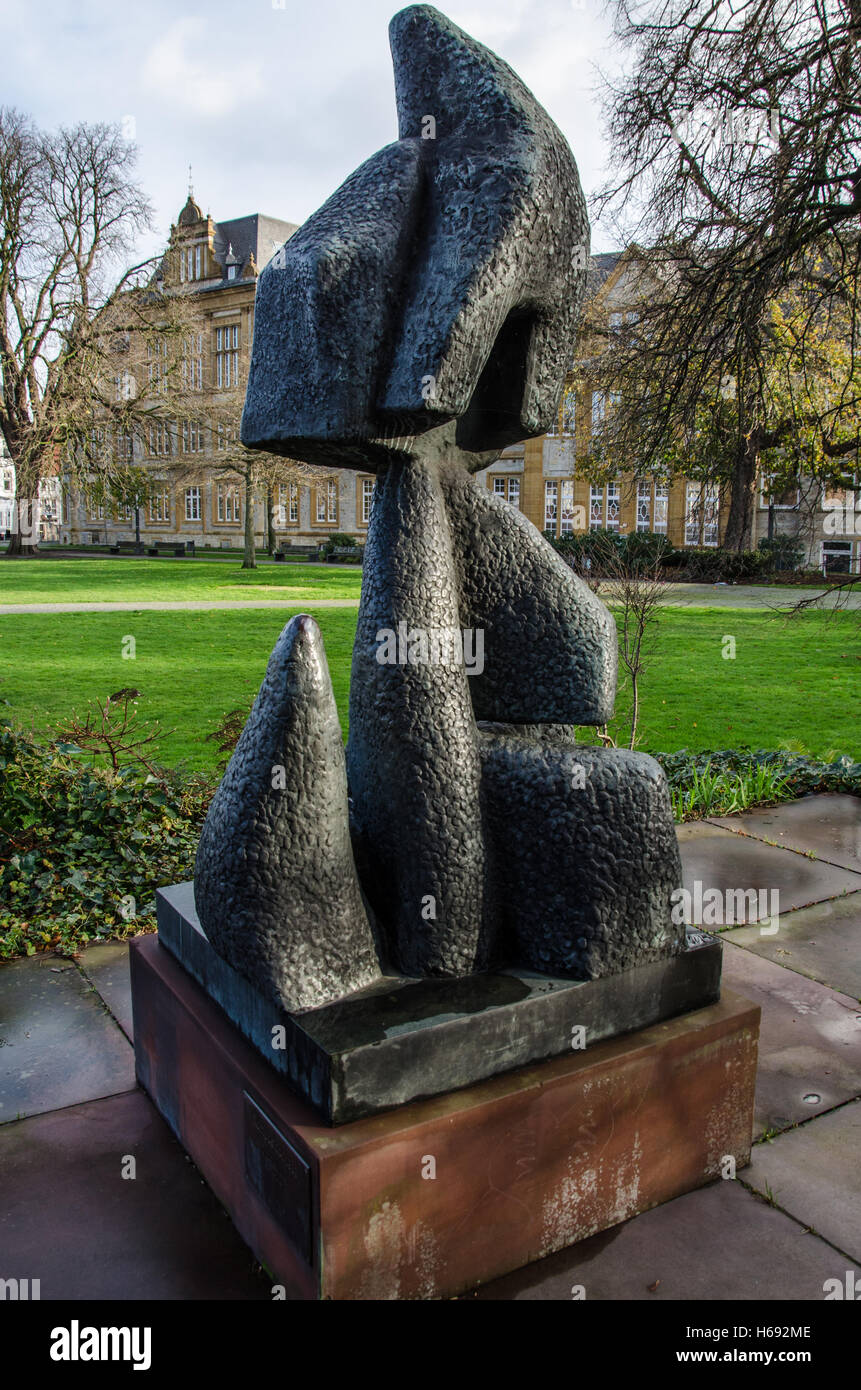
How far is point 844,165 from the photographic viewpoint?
6.82 metres

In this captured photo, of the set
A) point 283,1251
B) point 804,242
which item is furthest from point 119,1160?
point 804,242

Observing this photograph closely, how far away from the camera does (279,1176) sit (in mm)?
2131

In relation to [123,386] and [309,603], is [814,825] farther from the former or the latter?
[123,386]

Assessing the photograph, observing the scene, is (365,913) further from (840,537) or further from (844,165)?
(840,537)

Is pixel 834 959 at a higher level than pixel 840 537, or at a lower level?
lower

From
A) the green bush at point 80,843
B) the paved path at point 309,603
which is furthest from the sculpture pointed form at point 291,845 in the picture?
the paved path at point 309,603

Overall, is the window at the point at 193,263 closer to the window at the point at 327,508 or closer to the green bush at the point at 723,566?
the window at the point at 327,508

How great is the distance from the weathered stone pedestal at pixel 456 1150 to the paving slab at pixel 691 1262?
5 cm

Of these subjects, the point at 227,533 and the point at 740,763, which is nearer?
the point at 740,763

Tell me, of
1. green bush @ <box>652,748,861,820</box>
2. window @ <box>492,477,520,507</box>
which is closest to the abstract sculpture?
green bush @ <box>652,748,861,820</box>

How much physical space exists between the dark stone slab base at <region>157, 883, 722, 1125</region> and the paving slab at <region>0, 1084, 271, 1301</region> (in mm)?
493

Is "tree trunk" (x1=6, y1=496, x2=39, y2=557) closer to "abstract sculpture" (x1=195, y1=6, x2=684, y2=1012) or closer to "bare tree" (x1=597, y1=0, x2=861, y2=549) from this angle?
"bare tree" (x1=597, y1=0, x2=861, y2=549)

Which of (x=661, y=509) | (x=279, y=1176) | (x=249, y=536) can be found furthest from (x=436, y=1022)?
(x=661, y=509)
